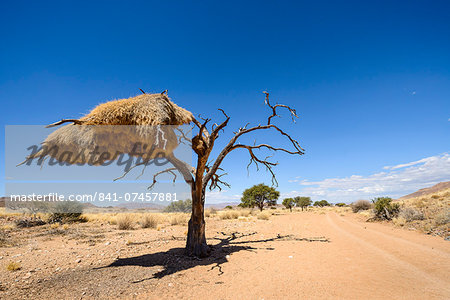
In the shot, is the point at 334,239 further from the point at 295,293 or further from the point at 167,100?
the point at 167,100

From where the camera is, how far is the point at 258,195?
38.3 metres

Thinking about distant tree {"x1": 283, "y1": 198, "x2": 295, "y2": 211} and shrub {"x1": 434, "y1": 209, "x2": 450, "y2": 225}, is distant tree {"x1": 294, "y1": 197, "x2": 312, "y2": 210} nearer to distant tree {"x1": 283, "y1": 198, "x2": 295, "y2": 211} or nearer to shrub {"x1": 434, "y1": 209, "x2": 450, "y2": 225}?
distant tree {"x1": 283, "y1": 198, "x2": 295, "y2": 211}

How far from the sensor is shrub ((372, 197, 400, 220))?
48.0 feet

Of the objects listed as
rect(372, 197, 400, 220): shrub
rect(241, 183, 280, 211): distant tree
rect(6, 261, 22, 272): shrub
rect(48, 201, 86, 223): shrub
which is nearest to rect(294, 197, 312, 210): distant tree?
rect(241, 183, 280, 211): distant tree

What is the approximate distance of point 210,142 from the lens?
7.02 metres

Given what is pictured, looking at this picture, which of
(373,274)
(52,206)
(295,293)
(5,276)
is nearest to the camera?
(295,293)

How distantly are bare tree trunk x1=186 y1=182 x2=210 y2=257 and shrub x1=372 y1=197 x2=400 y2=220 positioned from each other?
1434cm

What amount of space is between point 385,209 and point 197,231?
47.9ft

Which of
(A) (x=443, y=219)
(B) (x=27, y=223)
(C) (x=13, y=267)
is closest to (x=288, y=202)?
(A) (x=443, y=219)

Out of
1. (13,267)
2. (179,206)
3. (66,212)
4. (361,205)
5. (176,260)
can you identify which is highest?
(13,267)

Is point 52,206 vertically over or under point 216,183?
under

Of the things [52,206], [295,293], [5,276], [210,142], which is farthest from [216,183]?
[52,206]

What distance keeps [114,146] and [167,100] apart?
1.97 metres

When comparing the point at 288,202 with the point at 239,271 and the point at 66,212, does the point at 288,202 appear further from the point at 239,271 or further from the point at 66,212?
the point at 239,271
